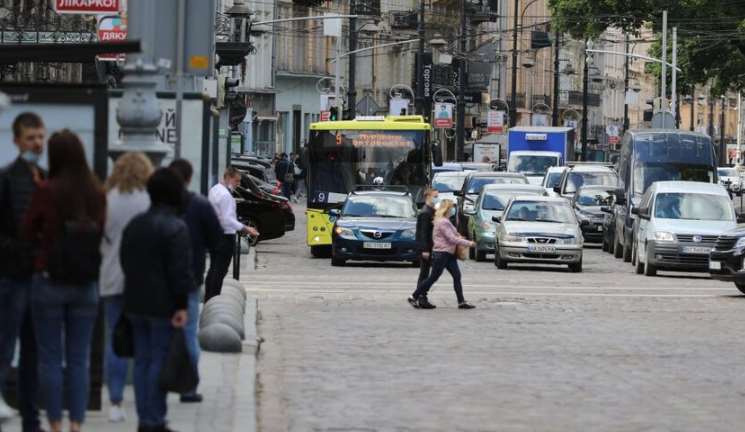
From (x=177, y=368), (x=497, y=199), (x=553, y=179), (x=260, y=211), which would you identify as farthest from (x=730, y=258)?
(x=553, y=179)

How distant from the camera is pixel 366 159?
41469mm

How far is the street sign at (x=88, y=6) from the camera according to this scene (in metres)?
21.9

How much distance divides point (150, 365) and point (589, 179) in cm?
4127

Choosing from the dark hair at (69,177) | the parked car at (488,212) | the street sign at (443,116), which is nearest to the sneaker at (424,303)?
the parked car at (488,212)

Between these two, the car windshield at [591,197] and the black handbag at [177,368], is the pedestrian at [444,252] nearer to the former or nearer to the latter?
the black handbag at [177,368]

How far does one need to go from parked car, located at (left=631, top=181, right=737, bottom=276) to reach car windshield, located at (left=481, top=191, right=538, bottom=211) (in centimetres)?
378

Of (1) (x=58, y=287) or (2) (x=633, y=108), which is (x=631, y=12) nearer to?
(1) (x=58, y=287)

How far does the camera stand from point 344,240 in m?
35.8

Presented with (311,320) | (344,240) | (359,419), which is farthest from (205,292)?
(344,240)

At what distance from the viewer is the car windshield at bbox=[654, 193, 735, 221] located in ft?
118

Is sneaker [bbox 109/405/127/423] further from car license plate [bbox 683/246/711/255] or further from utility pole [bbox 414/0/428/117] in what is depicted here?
utility pole [bbox 414/0/428/117]

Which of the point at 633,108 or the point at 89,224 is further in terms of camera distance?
the point at 633,108

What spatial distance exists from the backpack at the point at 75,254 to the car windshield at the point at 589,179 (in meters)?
41.1

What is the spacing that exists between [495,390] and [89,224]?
5.61 metres
